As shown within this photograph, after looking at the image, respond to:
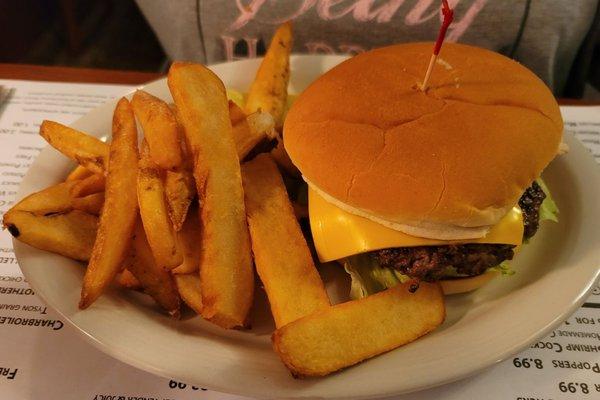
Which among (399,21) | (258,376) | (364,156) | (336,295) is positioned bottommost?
(336,295)

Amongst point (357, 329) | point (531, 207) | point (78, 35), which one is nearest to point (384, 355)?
point (357, 329)

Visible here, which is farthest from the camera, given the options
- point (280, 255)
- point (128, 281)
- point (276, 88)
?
point (276, 88)

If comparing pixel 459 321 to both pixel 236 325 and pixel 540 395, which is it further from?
pixel 236 325

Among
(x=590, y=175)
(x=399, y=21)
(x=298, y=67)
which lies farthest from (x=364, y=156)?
(x=399, y=21)

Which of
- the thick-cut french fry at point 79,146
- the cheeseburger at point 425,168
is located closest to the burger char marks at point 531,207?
the cheeseburger at point 425,168

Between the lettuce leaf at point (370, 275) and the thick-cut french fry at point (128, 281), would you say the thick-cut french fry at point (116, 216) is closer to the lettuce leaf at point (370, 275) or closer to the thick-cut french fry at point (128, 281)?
the thick-cut french fry at point (128, 281)

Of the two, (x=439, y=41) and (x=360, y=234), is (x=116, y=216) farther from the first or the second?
(x=439, y=41)

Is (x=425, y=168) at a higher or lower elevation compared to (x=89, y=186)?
higher

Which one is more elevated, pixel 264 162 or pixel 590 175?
pixel 264 162
